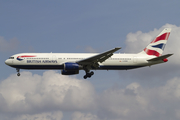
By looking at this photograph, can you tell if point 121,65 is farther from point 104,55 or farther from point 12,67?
point 12,67

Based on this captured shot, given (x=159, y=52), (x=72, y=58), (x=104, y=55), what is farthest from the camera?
(x=159, y=52)

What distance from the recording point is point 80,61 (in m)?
56.2

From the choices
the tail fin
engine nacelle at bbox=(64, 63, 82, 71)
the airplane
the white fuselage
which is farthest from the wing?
the tail fin

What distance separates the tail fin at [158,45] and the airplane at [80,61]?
115 centimetres

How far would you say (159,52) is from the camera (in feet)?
207

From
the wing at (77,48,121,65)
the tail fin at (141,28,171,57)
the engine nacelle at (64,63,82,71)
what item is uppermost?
the tail fin at (141,28,171,57)

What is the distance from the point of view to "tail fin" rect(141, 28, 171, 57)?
62.7 metres

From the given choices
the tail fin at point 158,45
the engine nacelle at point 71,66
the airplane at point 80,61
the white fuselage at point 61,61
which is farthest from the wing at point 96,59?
the tail fin at point 158,45

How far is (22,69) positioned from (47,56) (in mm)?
5254

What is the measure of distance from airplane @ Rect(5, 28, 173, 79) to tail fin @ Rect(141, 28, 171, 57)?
115cm

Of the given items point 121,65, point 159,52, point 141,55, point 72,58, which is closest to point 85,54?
point 72,58

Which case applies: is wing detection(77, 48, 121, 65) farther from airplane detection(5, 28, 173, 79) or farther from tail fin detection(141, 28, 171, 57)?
tail fin detection(141, 28, 171, 57)

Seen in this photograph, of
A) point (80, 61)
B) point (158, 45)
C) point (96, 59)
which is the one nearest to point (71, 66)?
point (80, 61)

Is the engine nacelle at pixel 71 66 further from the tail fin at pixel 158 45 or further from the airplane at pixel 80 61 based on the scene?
the tail fin at pixel 158 45
